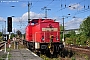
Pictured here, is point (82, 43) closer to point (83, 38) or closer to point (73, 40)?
point (83, 38)

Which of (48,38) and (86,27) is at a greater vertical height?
(86,27)

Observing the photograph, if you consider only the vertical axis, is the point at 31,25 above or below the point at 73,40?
above

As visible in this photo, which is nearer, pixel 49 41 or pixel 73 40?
pixel 49 41

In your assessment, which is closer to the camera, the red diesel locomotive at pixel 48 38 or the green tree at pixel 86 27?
the red diesel locomotive at pixel 48 38

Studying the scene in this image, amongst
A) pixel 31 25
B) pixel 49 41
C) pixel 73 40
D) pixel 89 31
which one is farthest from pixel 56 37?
pixel 89 31

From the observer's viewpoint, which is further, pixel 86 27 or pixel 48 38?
pixel 86 27

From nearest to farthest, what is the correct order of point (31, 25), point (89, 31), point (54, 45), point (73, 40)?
point (54, 45) → point (31, 25) → point (73, 40) → point (89, 31)

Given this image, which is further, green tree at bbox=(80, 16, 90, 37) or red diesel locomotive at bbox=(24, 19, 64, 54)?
green tree at bbox=(80, 16, 90, 37)

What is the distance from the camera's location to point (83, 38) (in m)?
57.4

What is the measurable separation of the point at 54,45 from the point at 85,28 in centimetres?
5306

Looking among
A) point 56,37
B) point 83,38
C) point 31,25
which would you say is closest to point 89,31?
point 83,38

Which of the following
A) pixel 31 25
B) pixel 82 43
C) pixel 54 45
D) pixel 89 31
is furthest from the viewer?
pixel 89 31

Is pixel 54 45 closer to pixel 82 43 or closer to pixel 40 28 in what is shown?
pixel 40 28

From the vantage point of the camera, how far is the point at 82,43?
2240 inches
